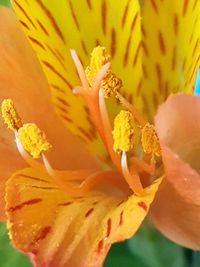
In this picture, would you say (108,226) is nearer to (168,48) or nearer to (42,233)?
(42,233)

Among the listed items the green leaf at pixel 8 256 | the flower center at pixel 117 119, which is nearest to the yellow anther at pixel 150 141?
the flower center at pixel 117 119

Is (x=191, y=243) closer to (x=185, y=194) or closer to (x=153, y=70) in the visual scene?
(x=185, y=194)

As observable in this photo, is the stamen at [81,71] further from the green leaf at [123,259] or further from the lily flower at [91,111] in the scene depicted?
A: the green leaf at [123,259]

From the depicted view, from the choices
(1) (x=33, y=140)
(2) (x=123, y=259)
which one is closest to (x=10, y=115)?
(1) (x=33, y=140)

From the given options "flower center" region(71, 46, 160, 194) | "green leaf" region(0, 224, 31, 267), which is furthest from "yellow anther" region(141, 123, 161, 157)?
"green leaf" region(0, 224, 31, 267)

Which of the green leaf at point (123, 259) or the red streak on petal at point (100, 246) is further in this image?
the green leaf at point (123, 259)
